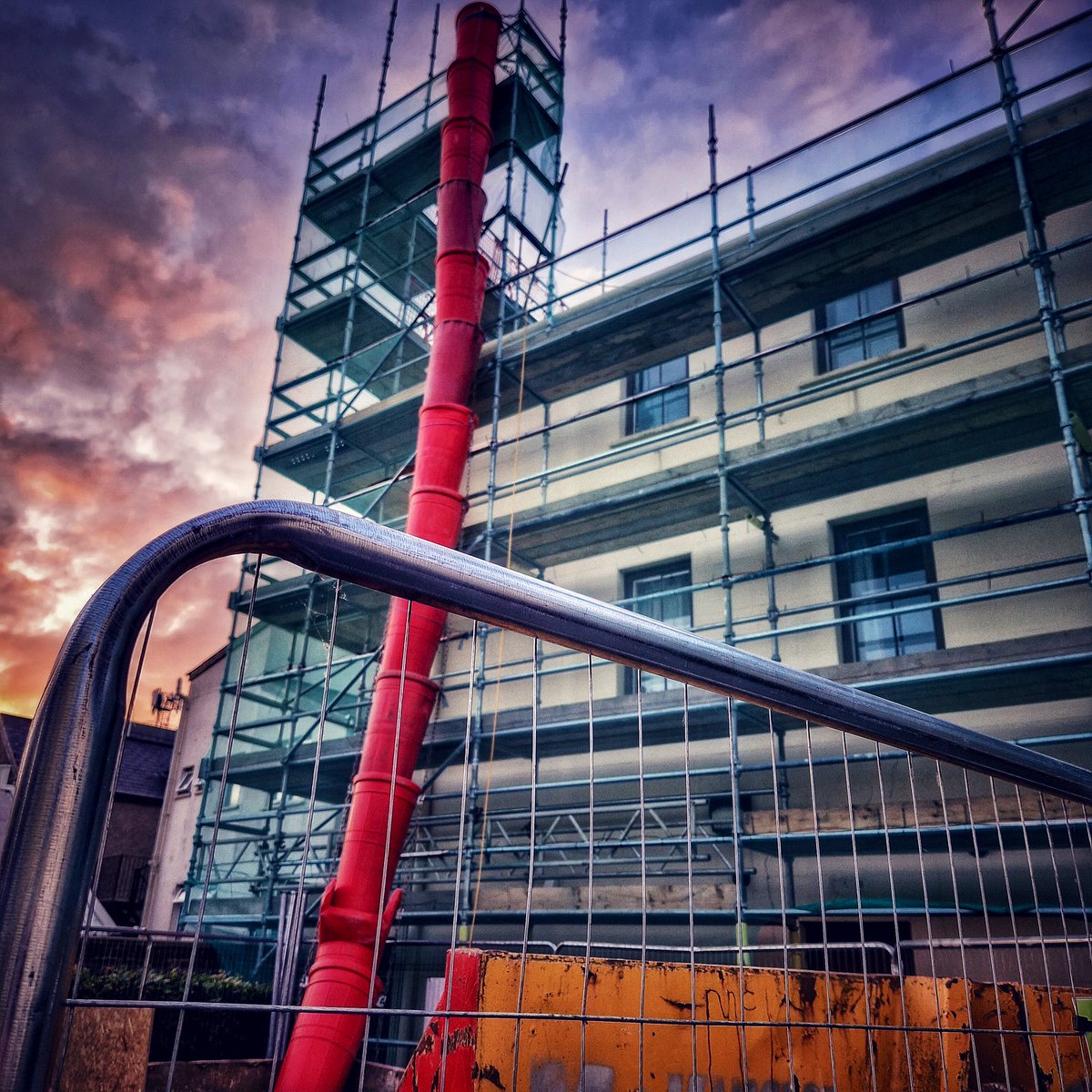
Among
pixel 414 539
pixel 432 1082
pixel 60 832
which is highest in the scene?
pixel 414 539

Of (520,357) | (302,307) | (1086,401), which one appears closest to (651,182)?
(520,357)

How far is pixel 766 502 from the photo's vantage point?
10.8 meters

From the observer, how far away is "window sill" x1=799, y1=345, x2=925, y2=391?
1034 cm

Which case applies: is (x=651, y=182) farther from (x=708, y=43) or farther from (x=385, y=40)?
(x=385, y=40)

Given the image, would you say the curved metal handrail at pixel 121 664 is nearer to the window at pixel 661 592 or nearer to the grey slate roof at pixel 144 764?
the window at pixel 661 592

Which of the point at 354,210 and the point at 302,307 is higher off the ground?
the point at 354,210

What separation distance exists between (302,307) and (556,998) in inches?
646

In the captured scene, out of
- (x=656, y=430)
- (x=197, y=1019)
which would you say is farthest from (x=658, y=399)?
(x=197, y=1019)

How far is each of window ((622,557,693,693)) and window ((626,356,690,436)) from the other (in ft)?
6.99

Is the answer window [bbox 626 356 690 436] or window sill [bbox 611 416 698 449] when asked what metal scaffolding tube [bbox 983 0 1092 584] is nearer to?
window sill [bbox 611 416 698 449]

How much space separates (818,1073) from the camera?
2.64 metres

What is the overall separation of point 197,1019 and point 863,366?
10.6 meters

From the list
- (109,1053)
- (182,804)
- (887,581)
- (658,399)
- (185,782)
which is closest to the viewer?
(109,1053)

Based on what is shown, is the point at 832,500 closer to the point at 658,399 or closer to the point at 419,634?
the point at 658,399
